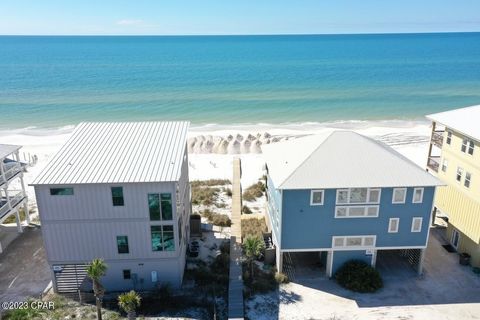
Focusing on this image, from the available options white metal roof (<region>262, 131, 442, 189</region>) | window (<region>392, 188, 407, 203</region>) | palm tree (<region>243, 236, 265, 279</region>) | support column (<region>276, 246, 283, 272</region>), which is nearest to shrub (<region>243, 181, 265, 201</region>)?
white metal roof (<region>262, 131, 442, 189</region>)

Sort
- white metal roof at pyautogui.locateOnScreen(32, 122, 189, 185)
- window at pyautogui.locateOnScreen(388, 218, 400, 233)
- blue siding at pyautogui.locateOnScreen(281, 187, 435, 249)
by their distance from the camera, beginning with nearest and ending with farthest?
white metal roof at pyautogui.locateOnScreen(32, 122, 189, 185) → blue siding at pyautogui.locateOnScreen(281, 187, 435, 249) → window at pyautogui.locateOnScreen(388, 218, 400, 233)

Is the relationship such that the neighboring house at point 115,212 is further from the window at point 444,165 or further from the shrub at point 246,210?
the window at point 444,165

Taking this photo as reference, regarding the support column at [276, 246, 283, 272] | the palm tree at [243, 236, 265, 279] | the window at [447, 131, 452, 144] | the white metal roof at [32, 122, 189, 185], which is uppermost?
the white metal roof at [32, 122, 189, 185]

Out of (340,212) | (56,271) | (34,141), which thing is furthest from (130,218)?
(34,141)

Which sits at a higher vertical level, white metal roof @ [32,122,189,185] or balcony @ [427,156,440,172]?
white metal roof @ [32,122,189,185]

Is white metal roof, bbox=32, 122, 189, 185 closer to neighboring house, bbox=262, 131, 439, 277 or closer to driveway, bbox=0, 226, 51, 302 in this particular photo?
neighboring house, bbox=262, 131, 439, 277

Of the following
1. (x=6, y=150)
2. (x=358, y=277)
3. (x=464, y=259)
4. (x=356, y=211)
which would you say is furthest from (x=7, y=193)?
(x=464, y=259)

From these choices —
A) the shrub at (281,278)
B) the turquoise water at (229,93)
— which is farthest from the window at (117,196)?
the turquoise water at (229,93)
